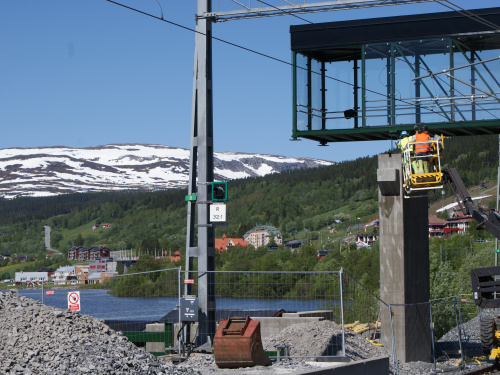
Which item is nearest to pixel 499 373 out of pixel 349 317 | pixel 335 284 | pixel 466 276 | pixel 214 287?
pixel 335 284

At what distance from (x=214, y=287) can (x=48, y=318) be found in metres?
Result: 5.20

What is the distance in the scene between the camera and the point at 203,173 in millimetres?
22250

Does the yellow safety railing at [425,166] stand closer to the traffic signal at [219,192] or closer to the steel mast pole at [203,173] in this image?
the traffic signal at [219,192]

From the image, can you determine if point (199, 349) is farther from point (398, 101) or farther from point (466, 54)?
point (466, 54)

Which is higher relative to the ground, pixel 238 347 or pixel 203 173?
pixel 203 173

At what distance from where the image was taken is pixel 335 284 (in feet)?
78.2

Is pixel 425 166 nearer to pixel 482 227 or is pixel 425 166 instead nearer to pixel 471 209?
pixel 471 209

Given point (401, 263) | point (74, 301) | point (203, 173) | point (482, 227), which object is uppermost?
point (203, 173)

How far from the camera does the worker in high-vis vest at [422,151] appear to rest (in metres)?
24.7

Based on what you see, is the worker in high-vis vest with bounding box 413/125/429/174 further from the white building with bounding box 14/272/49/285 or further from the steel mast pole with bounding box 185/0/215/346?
the white building with bounding box 14/272/49/285

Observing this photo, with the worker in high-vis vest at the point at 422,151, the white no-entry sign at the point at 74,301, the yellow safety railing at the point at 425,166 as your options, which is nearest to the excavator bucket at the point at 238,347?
the white no-entry sign at the point at 74,301

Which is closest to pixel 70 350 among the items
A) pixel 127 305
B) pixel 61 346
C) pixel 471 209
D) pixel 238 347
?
pixel 61 346

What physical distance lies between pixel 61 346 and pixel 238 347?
398 cm

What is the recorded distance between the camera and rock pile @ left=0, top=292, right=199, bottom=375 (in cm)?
Answer: 1563
